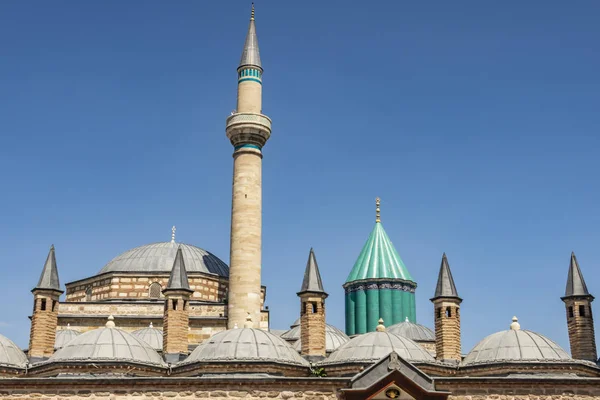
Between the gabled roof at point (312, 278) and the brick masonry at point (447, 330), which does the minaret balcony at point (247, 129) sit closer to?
the gabled roof at point (312, 278)

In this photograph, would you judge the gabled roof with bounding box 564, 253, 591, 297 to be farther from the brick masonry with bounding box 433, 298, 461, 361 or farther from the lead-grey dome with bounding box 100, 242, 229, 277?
the lead-grey dome with bounding box 100, 242, 229, 277

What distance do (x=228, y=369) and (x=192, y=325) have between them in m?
10.7

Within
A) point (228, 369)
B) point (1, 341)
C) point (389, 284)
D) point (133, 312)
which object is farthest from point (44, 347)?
point (389, 284)

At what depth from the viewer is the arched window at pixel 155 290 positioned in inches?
1297

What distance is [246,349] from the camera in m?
20.1

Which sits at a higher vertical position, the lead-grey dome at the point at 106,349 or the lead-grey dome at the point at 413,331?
the lead-grey dome at the point at 413,331

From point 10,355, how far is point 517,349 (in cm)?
1355

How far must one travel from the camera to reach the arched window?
32938 mm

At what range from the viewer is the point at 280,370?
2002 centimetres

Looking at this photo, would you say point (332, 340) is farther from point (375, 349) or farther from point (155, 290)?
point (155, 290)

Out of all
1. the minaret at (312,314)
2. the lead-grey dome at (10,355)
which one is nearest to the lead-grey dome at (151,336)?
the lead-grey dome at (10,355)

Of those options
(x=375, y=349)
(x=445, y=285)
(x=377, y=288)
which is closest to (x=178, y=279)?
(x=375, y=349)

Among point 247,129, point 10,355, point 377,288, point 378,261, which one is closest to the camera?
point 10,355

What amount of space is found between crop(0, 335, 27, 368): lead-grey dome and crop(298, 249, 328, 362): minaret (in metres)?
8.01
